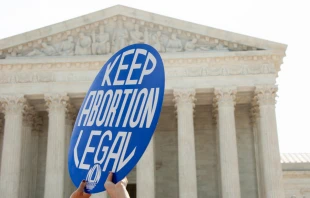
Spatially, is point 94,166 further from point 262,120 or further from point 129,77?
point 262,120

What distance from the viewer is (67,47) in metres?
37.2

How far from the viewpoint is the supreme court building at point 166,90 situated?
34250 mm

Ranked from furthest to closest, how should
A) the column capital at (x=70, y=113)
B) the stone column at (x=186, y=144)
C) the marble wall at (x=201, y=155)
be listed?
1. the marble wall at (x=201, y=155)
2. the column capital at (x=70, y=113)
3. the stone column at (x=186, y=144)

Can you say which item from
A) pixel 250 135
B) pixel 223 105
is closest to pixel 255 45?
pixel 223 105

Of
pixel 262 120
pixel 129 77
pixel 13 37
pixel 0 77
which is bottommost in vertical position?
pixel 129 77

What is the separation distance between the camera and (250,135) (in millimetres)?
41469

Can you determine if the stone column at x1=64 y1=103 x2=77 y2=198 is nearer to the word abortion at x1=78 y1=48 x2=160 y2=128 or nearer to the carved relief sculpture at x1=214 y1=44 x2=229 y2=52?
the carved relief sculpture at x1=214 y1=44 x2=229 y2=52

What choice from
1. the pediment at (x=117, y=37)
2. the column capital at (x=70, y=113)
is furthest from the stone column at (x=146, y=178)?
the pediment at (x=117, y=37)

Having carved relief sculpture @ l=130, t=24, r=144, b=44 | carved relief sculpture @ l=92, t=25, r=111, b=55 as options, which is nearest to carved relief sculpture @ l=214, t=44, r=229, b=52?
carved relief sculpture @ l=130, t=24, r=144, b=44

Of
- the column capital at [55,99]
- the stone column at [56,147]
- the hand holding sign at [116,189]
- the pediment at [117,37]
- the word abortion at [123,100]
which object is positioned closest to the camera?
the hand holding sign at [116,189]

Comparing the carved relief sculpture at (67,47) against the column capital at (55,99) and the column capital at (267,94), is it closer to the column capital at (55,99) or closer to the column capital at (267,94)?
the column capital at (55,99)

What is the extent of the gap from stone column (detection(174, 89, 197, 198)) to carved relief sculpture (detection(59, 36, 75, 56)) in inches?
374

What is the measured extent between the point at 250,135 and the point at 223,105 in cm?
770

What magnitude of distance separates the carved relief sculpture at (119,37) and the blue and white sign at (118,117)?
32012 mm
